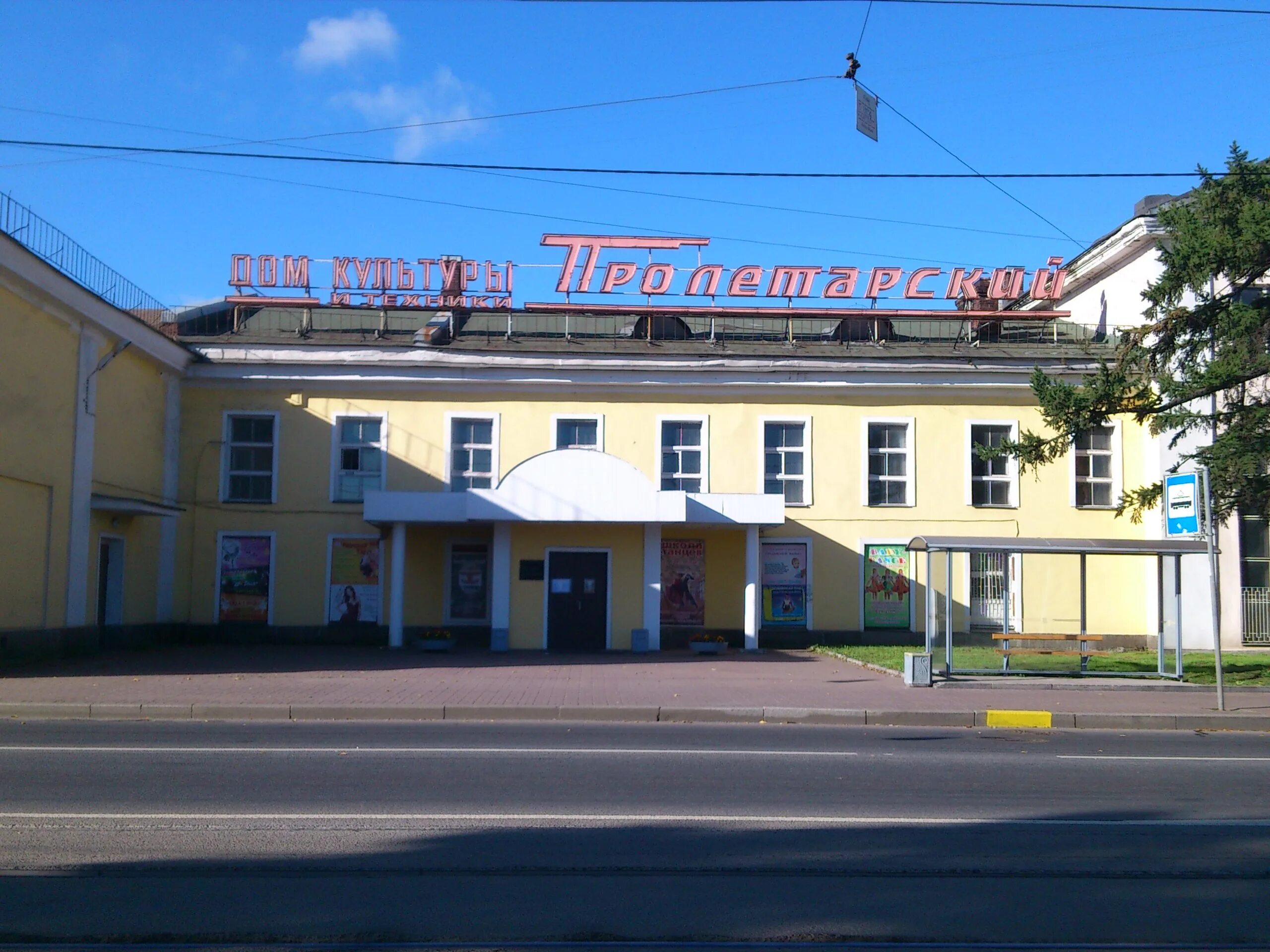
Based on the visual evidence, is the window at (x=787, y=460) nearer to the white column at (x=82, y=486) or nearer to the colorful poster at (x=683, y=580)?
the colorful poster at (x=683, y=580)

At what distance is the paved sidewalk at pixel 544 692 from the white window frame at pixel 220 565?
364cm

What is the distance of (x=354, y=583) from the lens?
2686cm

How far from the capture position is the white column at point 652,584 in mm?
25203

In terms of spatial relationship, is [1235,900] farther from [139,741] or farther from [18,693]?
[18,693]

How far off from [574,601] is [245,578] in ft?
26.5

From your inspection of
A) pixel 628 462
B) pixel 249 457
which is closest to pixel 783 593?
pixel 628 462

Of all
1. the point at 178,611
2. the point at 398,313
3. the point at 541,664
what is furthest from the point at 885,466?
the point at 178,611

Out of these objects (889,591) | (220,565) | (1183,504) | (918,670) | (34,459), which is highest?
(34,459)

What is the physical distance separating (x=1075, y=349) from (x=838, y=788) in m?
22.3

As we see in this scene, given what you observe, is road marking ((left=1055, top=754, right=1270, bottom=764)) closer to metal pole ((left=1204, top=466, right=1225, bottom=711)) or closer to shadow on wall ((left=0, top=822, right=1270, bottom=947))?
metal pole ((left=1204, top=466, right=1225, bottom=711))

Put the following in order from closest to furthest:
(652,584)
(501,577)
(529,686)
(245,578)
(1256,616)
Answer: (529,686), (501,577), (652,584), (1256,616), (245,578)

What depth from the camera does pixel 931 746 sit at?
12.5m

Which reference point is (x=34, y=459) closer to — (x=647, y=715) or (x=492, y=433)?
(x=492, y=433)

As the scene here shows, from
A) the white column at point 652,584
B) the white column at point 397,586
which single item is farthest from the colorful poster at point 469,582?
the white column at point 652,584
